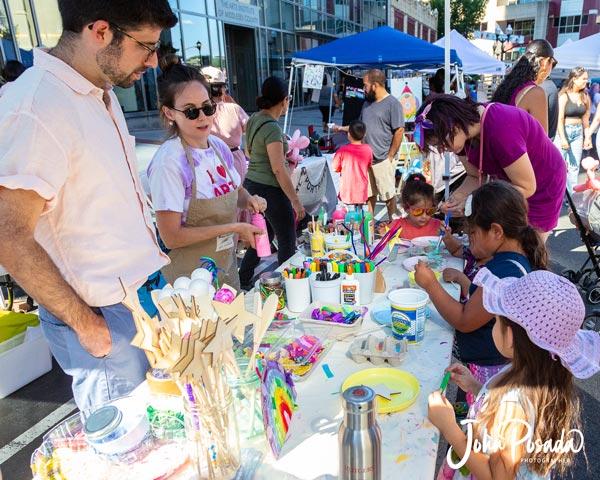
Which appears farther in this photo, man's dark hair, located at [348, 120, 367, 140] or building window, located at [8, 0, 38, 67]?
building window, located at [8, 0, 38, 67]

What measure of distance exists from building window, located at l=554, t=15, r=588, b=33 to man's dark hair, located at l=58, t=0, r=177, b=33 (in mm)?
48994

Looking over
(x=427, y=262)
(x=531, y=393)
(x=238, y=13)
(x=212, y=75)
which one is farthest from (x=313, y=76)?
(x=238, y=13)

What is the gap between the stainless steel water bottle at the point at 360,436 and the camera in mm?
807

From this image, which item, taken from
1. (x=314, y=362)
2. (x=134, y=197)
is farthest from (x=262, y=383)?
(x=134, y=197)

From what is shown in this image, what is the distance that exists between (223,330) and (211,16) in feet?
45.5

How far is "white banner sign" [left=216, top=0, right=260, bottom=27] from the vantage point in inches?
522

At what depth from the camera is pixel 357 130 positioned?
201 inches

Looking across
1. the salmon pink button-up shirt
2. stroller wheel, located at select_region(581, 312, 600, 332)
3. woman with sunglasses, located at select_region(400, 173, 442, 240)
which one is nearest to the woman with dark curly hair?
woman with sunglasses, located at select_region(400, 173, 442, 240)

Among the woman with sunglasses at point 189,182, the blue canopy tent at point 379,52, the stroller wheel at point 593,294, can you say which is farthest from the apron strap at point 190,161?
the blue canopy tent at point 379,52

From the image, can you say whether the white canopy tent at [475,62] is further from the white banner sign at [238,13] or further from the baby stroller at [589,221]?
the baby stroller at [589,221]

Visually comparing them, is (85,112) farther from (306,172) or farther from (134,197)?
(306,172)

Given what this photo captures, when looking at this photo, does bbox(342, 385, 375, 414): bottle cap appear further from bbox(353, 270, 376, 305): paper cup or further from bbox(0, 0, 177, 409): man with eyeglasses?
bbox(353, 270, 376, 305): paper cup

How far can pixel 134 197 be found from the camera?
1.45 meters

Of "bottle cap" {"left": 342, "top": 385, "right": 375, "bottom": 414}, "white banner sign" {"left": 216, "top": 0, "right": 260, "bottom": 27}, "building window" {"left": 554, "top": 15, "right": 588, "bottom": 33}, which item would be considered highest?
"building window" {"left": 554, "top": 15, "right": 588, "bottom": 33}
